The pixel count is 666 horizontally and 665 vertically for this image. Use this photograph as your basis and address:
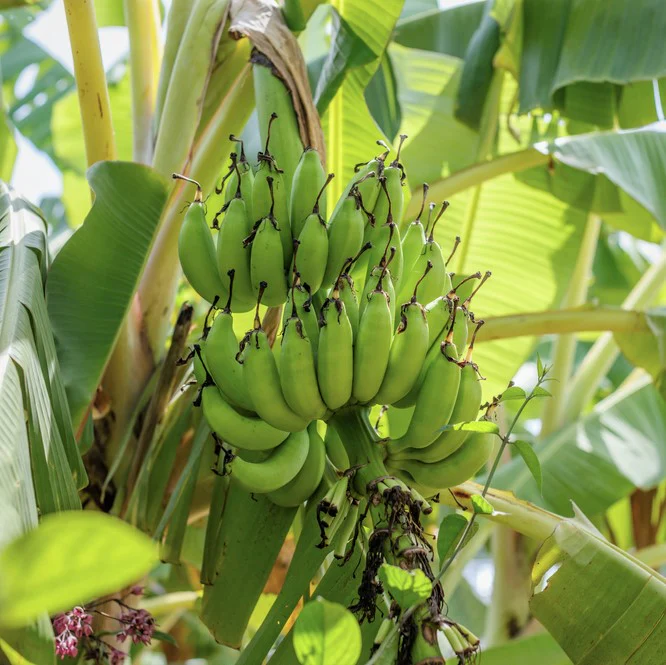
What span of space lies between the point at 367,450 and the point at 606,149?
38.3 inches

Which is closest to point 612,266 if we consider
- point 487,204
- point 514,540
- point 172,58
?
point 487,204

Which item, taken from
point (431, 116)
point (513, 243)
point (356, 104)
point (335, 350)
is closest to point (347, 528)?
point (335, 350)

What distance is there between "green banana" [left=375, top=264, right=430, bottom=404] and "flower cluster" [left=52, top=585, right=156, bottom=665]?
394 millimetres

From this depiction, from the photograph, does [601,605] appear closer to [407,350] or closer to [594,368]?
[407,350]

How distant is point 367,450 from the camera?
2.81 ft

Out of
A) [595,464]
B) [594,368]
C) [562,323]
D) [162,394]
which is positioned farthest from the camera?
[594,368]

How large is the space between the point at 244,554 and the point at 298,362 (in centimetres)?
31

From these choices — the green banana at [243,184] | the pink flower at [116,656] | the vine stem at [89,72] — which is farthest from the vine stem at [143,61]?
the pink flower at [116,656]

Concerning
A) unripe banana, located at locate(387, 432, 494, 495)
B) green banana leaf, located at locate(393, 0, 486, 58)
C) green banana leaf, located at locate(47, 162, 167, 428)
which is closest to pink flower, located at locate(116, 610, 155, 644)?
green banana leaf, located at locate(47, 162, 167, 428)

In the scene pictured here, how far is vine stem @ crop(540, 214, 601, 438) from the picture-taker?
6.88 ft

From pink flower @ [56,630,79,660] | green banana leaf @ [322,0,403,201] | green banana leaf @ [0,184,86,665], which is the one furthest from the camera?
green banana leaf @ [322,0,403,201]

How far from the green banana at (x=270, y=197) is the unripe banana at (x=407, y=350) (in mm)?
172

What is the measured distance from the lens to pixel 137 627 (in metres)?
0.98

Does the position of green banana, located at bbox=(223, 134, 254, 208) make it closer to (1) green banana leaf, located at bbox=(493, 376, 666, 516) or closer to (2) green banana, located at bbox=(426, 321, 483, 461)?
(2) green banana, located at bbox=(426, 321, 483, 461)
